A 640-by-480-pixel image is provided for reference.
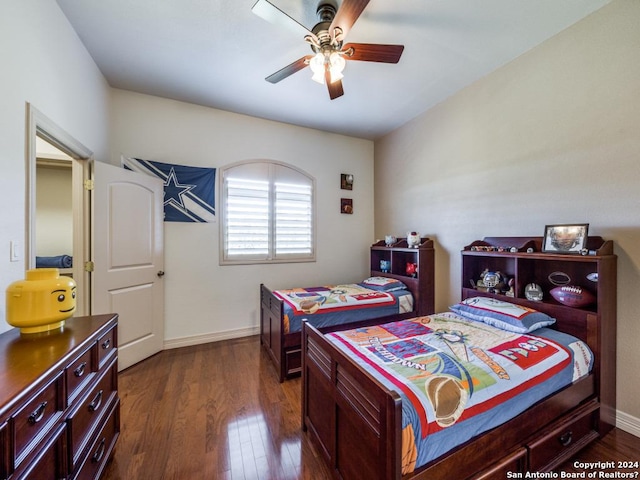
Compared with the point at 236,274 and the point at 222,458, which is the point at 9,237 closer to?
the point at 222,458

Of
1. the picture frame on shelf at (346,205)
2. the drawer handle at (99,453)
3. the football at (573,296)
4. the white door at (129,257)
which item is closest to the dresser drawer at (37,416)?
the drawer handle at (99,453)

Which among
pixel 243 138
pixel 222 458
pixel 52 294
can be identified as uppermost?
pixel 243 138

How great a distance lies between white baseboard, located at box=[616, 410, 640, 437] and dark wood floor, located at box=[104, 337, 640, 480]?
5cm

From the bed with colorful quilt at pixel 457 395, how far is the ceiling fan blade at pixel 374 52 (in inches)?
78.3

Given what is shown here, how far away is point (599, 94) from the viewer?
191 centimetres

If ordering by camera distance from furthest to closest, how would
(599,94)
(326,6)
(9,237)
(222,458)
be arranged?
(599,94)
(326,6)
(222,458)
(9,237)

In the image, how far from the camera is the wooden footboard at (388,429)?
1037mm

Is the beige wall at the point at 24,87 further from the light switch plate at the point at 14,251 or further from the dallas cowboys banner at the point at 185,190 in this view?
the dallas cowboys banner at the point at 185,190

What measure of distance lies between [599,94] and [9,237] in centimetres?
393

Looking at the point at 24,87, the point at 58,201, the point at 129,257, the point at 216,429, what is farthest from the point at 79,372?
the point at 58,201

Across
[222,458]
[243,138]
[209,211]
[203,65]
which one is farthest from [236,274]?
[203,65]

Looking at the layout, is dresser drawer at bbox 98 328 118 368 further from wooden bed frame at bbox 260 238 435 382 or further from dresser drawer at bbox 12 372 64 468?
wooden bed frame at bbox 260 238 435 382

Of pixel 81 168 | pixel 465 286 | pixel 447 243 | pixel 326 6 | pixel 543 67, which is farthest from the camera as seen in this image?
pixel 447 243

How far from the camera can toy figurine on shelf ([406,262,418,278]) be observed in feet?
10.6
